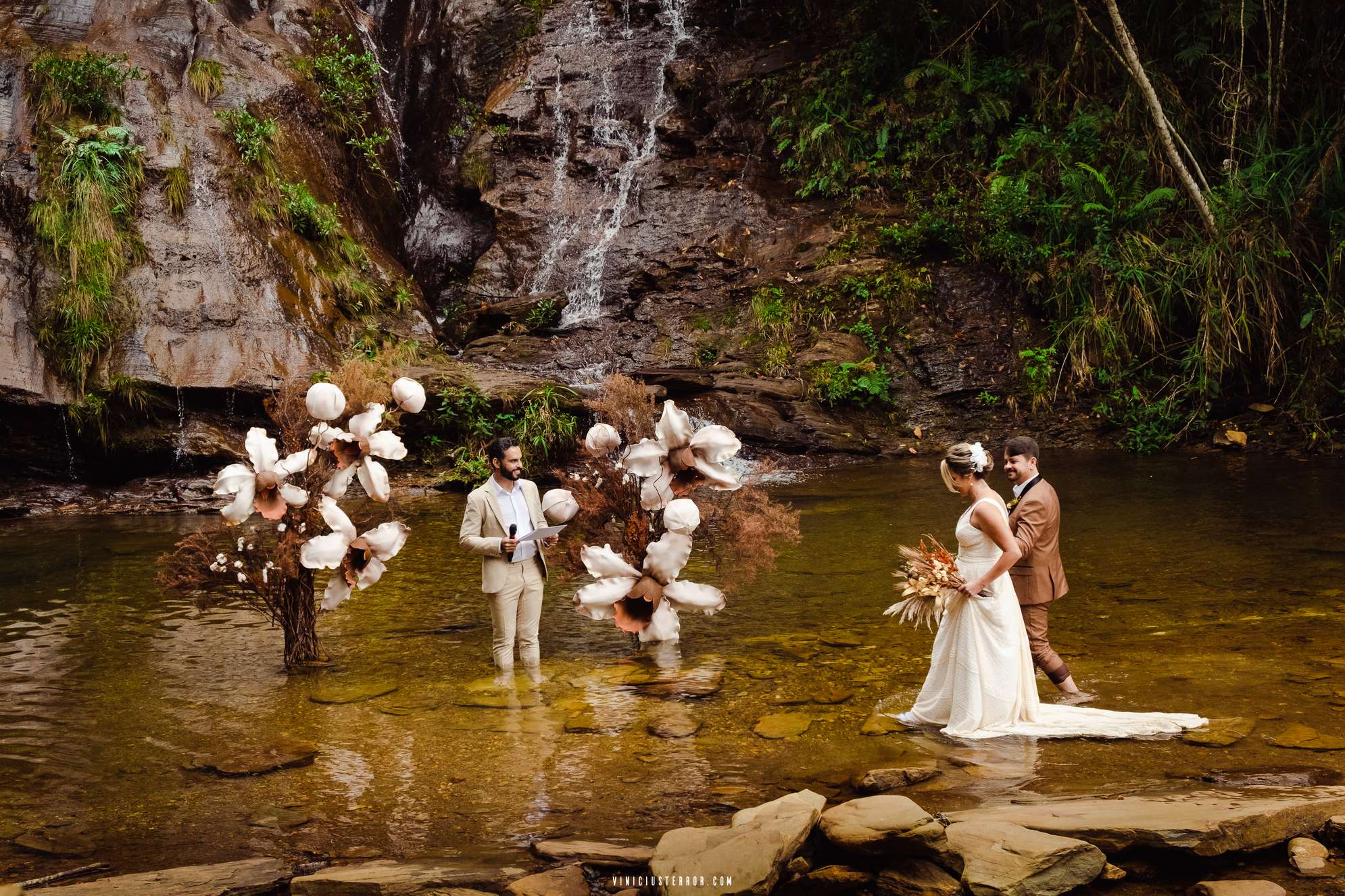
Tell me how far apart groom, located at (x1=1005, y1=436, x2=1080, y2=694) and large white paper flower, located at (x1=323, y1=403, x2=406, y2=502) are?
3415mm

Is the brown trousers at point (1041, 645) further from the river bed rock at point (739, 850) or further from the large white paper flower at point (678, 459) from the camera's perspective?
the river bed rock at point (739, 850)

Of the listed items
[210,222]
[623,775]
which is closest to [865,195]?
[210,222]

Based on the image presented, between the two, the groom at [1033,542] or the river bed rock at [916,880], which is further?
the groom at [1033,542]

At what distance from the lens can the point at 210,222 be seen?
15359 millimetres

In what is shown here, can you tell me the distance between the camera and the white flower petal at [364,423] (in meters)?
6.22

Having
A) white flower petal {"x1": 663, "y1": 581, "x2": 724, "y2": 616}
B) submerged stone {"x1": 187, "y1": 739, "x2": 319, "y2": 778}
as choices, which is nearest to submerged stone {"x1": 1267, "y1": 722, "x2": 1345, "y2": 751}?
white flower petal {"x1": 663, "y1": 581, "x2": 724, "y2": 616}

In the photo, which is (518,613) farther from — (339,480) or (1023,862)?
(1023,862)

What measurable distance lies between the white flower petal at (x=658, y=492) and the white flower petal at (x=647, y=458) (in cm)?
5

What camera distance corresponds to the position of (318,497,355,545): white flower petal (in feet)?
20.3

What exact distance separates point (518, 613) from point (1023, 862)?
3.73 metres

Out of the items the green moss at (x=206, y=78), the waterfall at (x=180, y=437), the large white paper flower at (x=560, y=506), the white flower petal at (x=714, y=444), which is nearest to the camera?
the white flower petal at (x=714, y=444)

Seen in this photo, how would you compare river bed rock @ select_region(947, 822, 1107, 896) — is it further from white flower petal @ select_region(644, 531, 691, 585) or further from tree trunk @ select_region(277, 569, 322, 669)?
tree trunk @ select_region(277, 569, 322, 669)

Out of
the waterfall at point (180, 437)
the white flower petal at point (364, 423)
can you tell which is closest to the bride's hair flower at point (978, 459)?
the white flower petal at point (364, 423)

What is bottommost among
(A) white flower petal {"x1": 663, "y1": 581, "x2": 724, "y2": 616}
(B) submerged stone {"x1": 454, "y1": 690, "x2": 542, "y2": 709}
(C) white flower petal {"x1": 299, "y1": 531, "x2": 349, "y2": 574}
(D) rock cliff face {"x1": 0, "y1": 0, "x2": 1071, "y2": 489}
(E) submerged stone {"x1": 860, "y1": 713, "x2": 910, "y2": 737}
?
(B) submerged stone {"x1": 454, "y1": 690, "x2": 542, "y2": 709}
